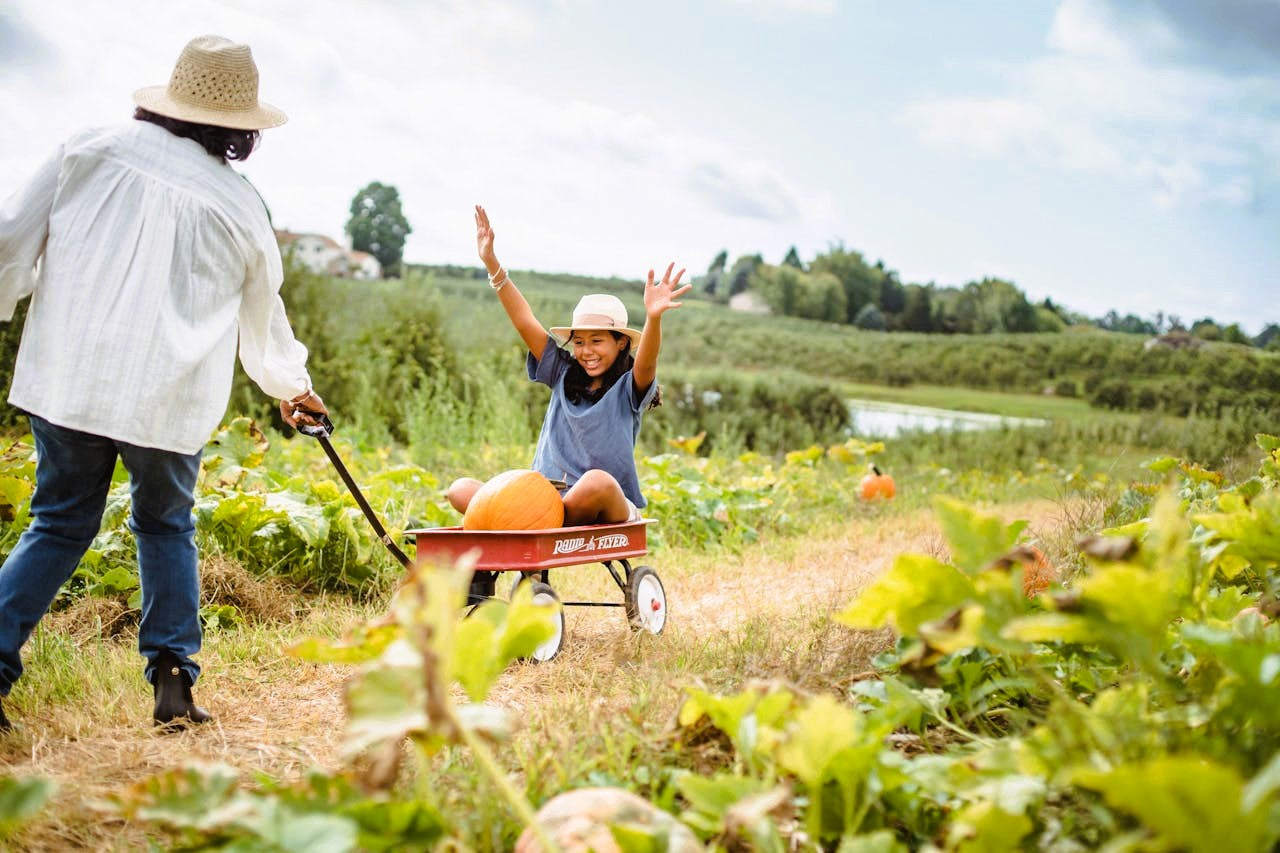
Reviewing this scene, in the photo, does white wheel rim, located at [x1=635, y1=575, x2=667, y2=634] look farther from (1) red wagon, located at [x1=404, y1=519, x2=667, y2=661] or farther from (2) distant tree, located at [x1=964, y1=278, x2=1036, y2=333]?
(2) distant tree, located at [x1=964, y1=278, x2=1036, y2=333]

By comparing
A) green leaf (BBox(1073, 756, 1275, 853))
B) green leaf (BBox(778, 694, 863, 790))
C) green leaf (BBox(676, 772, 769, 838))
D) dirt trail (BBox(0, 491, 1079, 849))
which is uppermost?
green leaf (BBox(1073, 756, 1275, 853))

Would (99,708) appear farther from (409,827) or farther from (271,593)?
(409,827)

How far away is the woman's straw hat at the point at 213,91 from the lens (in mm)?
2541

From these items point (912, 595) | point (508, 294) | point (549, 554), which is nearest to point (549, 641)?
point (549, 554)

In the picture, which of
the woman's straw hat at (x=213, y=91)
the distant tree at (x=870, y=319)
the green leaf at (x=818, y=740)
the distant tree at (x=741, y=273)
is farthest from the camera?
the distant tree at (x=741, y=273)

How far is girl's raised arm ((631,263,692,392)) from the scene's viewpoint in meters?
3.47

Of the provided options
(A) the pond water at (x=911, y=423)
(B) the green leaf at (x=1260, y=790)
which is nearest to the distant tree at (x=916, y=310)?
(A) the pond water at (x=911, y=423)

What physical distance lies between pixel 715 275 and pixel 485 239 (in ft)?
143

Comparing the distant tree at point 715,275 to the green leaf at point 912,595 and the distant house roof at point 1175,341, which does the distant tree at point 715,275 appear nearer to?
the distant house roof at point 1175,341

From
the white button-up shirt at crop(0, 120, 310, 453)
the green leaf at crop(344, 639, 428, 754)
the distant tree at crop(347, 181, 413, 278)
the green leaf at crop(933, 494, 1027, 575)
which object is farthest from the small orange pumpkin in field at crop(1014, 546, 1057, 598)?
the distant tree at crop(347, 181, 413, 278)

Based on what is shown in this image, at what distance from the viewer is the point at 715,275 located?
46.8 m

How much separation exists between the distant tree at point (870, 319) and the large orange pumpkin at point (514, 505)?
3332cm

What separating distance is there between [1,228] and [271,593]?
1.79 meters

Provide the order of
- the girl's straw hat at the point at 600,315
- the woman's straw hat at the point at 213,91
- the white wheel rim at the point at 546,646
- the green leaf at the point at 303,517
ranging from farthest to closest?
1. the girl's straw hat at the point at 600,315
2. the green leaf at the point at 303,517
3. the white wheel rim at the point at 546,646
4. the woman's straw hat at the point at 213,91
